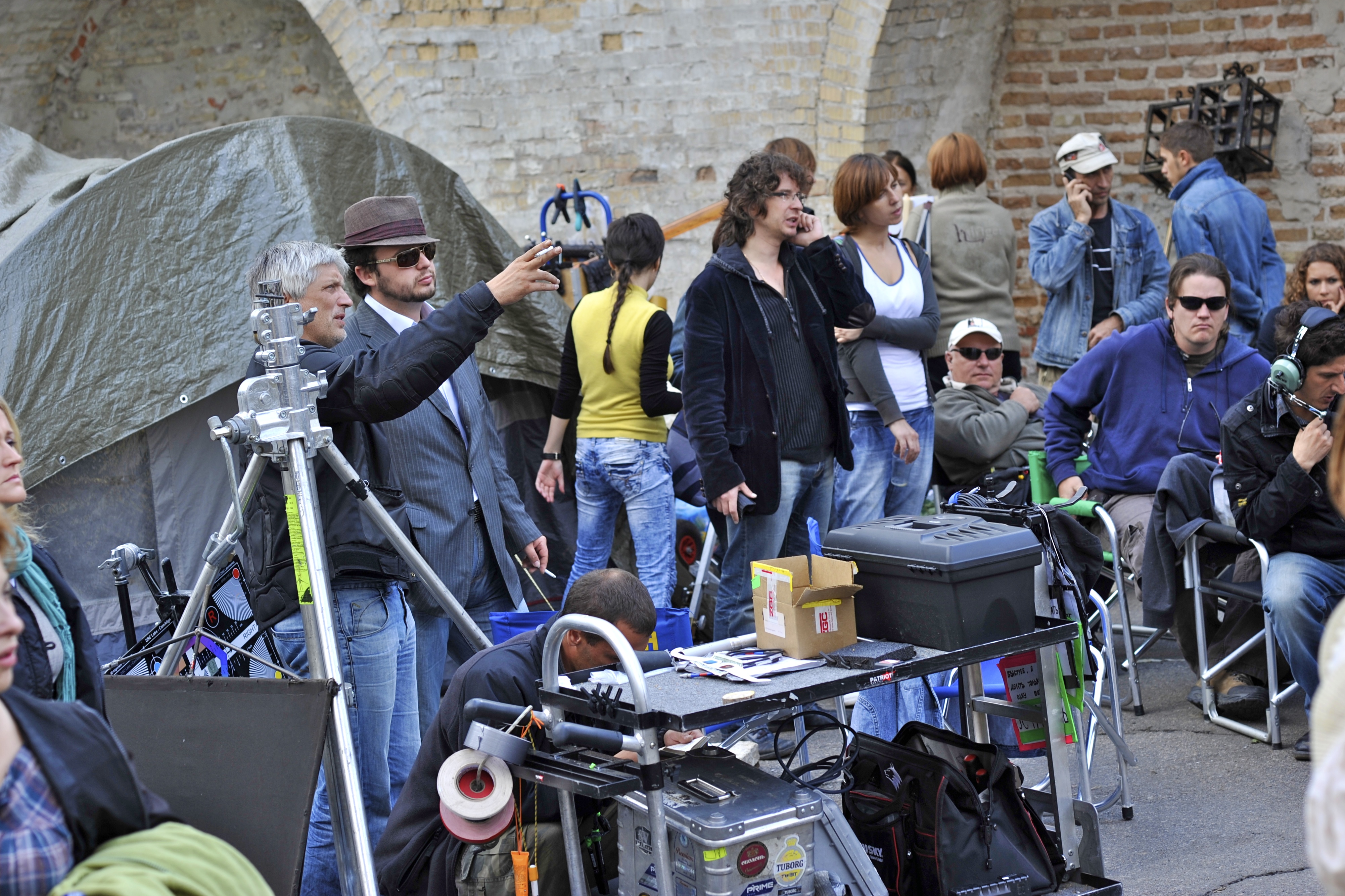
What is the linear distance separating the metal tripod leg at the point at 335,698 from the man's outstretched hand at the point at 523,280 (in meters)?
0.60

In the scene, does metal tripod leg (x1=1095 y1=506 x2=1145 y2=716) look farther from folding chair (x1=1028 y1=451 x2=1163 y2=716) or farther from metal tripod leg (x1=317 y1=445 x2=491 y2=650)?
metal tripod leg (x1=317 y1=445 x2=491 y2=650)

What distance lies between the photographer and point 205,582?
10.0 feet

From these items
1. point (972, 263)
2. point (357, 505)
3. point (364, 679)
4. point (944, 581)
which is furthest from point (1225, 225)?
→ point (364, 679)

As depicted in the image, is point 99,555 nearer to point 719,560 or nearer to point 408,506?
point 408,506

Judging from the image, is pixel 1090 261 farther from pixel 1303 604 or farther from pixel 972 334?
pixel 1303 604

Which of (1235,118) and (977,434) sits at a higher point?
(1235,118)

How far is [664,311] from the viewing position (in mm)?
5047

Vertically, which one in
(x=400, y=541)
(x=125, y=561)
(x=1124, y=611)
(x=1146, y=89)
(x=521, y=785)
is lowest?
(x=1124, y=611)

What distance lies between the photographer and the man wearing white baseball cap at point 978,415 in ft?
16.9

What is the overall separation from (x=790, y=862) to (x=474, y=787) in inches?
25.6

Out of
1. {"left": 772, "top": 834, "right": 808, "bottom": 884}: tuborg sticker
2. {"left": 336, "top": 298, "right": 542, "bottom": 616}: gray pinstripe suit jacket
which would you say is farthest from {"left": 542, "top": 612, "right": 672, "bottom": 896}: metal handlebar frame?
{"left": 336, "top": 298, "right": 542, "bottom": 616}: gray pinstripe suit jacket

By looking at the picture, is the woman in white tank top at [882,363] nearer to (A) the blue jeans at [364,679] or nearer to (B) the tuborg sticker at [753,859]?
(A) the blue jeans at [364,679]

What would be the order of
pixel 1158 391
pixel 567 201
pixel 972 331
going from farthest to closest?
pixel 567 201, pixel 972 331, pixel 1158 391

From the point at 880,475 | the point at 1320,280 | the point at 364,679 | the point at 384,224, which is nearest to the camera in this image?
the point at 364,679
